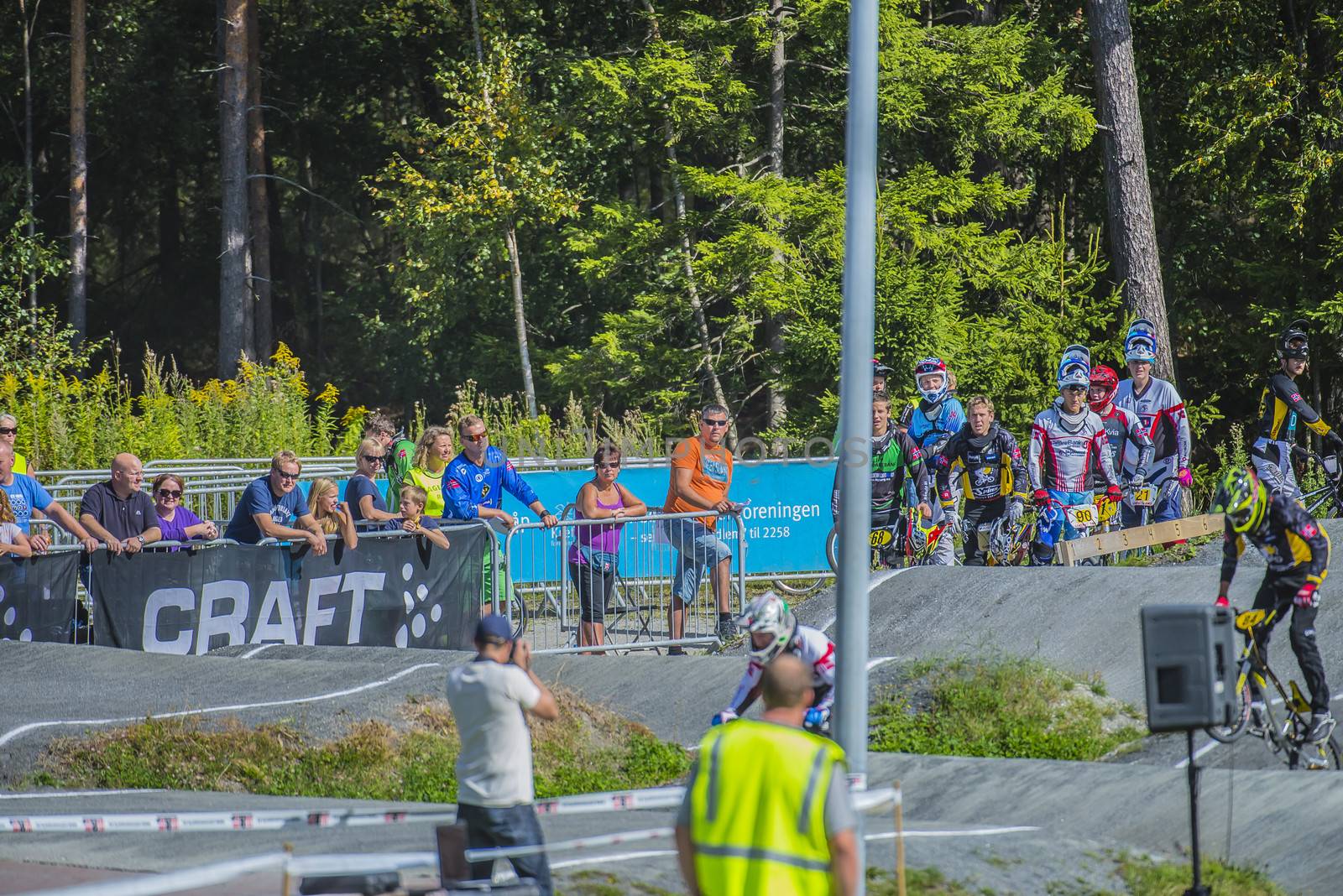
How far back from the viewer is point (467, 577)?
1386cm

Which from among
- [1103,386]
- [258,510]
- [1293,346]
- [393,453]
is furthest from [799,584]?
[258,510]

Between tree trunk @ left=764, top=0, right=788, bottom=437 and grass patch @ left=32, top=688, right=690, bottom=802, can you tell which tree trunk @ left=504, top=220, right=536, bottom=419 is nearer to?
tree trunk @ left=764, top=0, right=788, bottom=437

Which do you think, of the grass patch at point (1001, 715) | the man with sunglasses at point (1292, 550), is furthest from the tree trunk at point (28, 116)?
the man with sunglasses at point (1292, 550)

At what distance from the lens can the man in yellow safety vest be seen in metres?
4.62

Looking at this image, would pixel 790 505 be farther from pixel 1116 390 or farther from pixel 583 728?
pixel 583 728

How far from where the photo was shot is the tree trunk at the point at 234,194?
3306cm

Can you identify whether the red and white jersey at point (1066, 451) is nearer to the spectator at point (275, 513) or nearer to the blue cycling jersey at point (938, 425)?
the blue cycling jersey at point (938, 425)

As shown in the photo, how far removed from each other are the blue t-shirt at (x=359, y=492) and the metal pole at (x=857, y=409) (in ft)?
25.1

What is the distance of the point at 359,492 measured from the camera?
14227 mm

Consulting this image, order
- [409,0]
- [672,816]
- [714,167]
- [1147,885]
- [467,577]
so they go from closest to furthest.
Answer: [1147,885]
[672,816]
[467,577]
[714,167]
[409,0]

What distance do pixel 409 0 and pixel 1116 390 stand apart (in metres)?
26.7

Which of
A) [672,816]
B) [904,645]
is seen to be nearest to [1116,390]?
[904,645]

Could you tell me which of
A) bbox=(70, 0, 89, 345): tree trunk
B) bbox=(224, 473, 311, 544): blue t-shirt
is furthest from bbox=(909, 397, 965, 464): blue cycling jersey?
bbox=(70, 0, 89, 345): tree trunk

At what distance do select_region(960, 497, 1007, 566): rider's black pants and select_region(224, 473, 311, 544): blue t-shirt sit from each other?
586 cm
